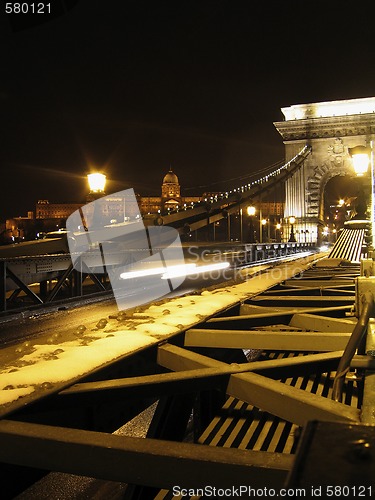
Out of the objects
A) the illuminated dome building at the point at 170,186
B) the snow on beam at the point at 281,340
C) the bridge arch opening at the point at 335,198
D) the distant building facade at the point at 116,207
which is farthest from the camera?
the illuminated dome building at the point at 170,186

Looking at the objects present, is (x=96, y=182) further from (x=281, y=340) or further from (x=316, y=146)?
(x=316, y=146)

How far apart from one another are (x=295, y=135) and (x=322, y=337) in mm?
52135

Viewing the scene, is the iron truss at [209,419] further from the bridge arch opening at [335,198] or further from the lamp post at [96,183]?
the bridge arch opening at [335,198]

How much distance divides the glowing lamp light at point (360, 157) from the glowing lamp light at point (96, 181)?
25.1 feet

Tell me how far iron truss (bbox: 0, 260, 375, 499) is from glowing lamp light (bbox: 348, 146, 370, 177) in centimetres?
309

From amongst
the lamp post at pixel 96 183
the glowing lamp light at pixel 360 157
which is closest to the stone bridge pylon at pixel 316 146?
the lamp post at pixel 96 183

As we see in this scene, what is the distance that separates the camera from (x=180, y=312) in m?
5.50

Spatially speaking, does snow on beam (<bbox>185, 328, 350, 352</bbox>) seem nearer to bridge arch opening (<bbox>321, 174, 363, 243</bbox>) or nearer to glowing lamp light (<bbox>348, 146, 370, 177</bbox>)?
glowing lamp light (<bbox>348, 146, 370, 177</bbox>)

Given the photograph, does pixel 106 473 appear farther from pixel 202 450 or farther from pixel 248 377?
pixel 248 377

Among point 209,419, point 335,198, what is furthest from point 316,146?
point 209,419

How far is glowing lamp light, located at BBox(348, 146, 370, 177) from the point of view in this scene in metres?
7.59

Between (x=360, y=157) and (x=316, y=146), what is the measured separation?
155ft

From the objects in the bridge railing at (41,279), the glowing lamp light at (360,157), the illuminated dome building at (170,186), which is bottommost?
the bridge railing at (41,279)

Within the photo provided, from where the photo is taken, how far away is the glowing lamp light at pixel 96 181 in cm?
1342
